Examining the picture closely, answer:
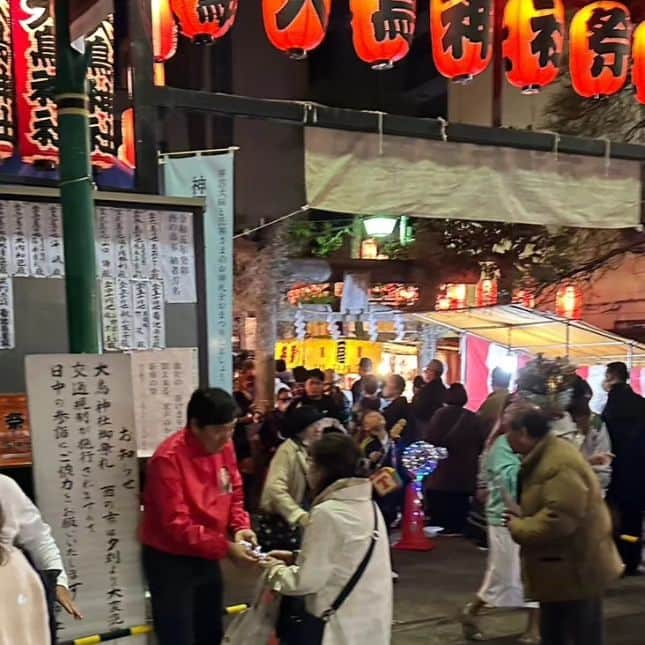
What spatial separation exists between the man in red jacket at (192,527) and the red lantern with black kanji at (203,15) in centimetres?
415

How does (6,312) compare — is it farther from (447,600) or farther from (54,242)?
(447,600)

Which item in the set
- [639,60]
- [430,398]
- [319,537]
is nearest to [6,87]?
[319,537]

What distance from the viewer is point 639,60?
8.80m

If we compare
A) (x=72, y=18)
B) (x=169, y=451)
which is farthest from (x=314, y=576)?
(x=72, y=18)

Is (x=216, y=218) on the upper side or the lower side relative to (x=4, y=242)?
upper

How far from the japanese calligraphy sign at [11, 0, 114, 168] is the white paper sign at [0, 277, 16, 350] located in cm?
109

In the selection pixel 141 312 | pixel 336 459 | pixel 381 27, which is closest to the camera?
pixel 336 459

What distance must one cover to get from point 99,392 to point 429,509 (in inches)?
283

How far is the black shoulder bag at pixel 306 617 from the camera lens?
3.92m

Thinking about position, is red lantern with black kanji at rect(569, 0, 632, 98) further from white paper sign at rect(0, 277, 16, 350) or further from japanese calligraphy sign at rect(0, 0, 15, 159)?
white paper sign at rect(0, 277, 16, 350)

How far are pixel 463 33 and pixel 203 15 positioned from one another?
2.50 m

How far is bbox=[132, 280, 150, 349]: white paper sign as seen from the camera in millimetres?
5527

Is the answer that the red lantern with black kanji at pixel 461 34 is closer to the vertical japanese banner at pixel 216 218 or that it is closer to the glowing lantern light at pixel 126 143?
the vertical japanese banner at pixel 216 218

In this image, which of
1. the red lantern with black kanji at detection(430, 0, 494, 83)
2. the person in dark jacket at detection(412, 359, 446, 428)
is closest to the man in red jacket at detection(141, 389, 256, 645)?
the red lantern with black kanji at detection(430, 0, 494, 83)
